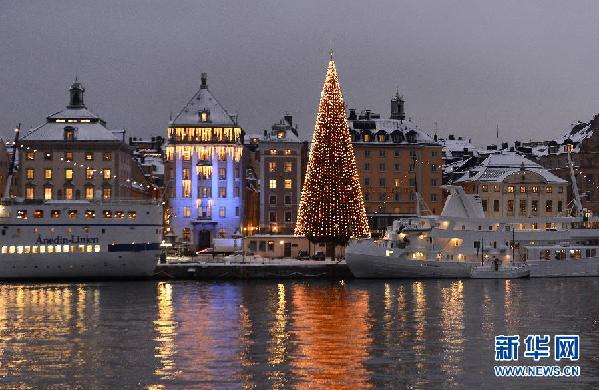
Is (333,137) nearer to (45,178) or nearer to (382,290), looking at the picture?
(382,290)

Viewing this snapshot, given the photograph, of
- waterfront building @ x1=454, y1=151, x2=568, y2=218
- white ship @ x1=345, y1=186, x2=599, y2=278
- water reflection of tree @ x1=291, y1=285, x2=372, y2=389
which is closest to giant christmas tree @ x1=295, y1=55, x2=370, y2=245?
white ship @ x1=345, y1=186, x2=599, y2=278

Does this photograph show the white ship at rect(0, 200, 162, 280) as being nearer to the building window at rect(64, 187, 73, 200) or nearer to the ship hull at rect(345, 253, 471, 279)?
the ship hull at rect(345, 253, 471, 279)

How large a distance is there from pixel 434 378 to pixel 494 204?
87262 millimetres

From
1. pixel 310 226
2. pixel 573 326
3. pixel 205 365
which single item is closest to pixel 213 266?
pixel 310 226

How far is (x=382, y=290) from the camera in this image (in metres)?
69.3

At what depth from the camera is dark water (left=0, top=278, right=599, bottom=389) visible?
3416 cm

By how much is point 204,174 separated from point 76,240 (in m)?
30.3

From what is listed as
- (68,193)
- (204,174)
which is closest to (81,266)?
(68,193)

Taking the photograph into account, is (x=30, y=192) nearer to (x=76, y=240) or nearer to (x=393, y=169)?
(x=76, y=240)

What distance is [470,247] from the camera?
8600 centimetres

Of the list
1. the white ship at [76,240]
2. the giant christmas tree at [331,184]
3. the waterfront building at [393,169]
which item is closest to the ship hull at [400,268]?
the giant christmas tree at [331,184]

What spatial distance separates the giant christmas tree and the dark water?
13.8m

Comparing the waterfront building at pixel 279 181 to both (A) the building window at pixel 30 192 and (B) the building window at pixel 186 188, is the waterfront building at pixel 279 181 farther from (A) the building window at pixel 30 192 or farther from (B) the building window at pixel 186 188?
(A) the building window at pixel 30 192

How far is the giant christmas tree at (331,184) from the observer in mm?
84938
